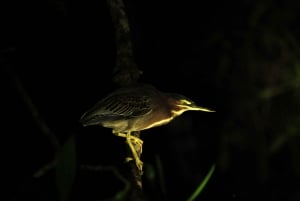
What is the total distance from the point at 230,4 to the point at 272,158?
1804 millimetres

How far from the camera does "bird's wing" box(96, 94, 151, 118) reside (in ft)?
7.25

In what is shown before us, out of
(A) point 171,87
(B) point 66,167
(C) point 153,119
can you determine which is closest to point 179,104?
(C) point 153,119

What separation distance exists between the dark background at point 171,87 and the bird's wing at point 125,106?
240mm

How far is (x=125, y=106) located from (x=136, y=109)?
2.0 inches

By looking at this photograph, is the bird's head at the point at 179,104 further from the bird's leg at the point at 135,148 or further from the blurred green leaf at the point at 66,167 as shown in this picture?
the blurred green leaf at the point at 66,167

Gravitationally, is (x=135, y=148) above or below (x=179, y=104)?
below

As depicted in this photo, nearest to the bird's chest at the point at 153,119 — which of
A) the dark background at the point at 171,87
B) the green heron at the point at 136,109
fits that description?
the green heron at the point at 136,109

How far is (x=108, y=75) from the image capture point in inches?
126

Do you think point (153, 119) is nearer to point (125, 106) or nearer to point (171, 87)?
point (125, 106)

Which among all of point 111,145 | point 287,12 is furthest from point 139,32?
point 287,12

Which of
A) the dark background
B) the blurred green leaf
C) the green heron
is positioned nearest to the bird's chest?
the green heron

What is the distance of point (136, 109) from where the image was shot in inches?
90.2

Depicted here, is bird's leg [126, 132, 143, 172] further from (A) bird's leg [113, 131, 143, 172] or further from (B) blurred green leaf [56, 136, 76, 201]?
(B) blurred green leaf [56, 136, 76, 201]

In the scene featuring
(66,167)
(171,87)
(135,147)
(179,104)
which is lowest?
(171,87)
